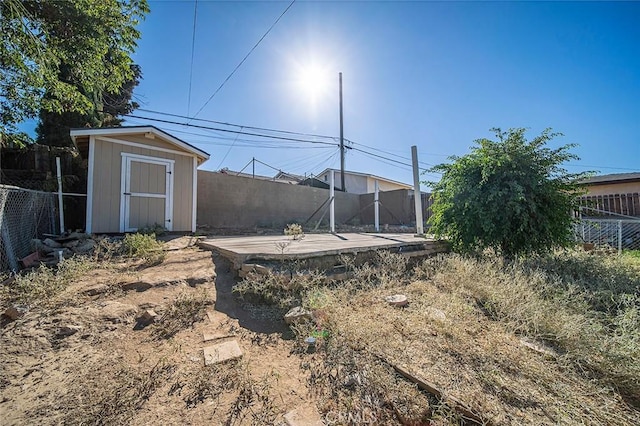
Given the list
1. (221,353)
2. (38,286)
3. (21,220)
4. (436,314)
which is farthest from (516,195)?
(21,220)

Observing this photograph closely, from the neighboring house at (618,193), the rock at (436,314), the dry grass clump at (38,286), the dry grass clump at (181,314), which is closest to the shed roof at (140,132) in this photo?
the dry grass clump at (38,286)

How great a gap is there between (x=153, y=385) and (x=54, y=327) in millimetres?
1154

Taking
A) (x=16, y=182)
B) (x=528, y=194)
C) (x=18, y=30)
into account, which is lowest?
(x=528, y=194)

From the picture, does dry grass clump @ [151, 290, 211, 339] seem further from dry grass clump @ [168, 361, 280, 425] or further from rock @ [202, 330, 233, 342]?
dry grass clump @ [168, 361, 280, 425]

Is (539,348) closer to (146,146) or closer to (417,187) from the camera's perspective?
(417,187)

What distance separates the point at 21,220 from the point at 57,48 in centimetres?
263

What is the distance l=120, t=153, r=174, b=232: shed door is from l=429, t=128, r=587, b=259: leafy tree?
5920mm

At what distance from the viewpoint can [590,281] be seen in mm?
3209

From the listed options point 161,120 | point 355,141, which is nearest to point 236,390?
point 161,120

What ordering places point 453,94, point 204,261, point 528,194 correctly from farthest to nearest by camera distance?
point 453,94
point 528,194
point 204,261

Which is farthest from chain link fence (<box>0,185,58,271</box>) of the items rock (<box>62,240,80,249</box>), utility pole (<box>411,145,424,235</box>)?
utility pole (<box>411,145,424,235</box>)

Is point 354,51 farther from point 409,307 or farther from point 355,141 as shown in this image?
point 355,141

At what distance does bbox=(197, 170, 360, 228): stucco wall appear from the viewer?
7.87 m

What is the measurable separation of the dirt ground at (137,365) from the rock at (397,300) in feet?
3.51
